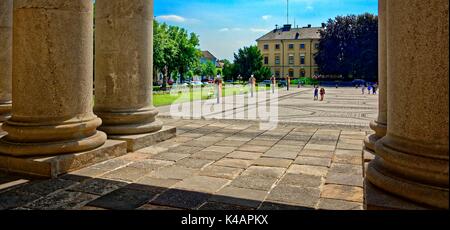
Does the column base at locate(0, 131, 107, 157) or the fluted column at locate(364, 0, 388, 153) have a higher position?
the fluted column at locate(364, 0, 388, 153)

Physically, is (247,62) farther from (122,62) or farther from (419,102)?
(419,102)

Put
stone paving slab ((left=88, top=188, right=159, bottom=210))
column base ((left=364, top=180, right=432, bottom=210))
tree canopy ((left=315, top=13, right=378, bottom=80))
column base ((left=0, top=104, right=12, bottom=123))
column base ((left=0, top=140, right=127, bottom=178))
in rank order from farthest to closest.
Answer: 1. tree canopy ((left=315, top=13, right=378, bottom=80))
2. column base ((left=0, top=104, right=12, bottom=123))
3. column base ((left=0, top=140, right=127, bottom=178))
4. stone paving slab ((left=88, top=188, right=159, bottom=210))
5. column base ((left=364, top=180, right=432, bottom=210))

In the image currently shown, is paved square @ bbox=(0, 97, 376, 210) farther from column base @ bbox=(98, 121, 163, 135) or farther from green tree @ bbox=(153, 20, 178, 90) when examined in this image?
green tree @ bbox=(153, 20, 178, 90)

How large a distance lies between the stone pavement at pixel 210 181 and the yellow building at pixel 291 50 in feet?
319

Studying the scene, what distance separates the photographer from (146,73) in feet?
24.5

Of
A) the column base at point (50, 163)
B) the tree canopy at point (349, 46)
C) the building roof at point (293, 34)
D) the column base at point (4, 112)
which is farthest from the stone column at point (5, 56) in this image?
the building roof at point (293, 34)

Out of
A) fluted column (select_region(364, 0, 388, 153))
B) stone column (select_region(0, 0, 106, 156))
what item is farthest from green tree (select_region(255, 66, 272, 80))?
stone column (select_region(0, 0, 106, 156))

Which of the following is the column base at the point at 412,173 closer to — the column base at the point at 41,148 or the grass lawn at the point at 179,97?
the column base at the point at 41,148

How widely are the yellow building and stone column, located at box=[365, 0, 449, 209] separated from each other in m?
100

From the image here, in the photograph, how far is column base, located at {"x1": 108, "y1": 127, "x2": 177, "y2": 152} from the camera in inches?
271

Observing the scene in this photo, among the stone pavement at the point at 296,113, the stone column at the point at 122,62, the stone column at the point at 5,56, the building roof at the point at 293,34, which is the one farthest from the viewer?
the building roof at the point at 293,34

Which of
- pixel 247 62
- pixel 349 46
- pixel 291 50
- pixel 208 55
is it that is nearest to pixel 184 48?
pixel 247 62

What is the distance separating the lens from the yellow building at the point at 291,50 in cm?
10162

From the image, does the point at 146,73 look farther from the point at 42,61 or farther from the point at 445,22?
the point at 445,22
